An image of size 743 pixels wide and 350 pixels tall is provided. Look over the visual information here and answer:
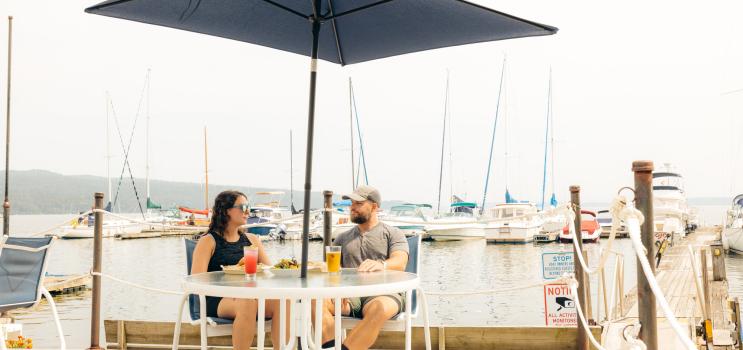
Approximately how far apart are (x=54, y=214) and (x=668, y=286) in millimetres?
153538

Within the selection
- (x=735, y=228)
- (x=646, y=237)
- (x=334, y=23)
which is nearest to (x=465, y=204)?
(x=735, y=228)

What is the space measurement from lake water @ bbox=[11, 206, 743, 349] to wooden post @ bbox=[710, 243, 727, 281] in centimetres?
194

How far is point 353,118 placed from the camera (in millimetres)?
36375

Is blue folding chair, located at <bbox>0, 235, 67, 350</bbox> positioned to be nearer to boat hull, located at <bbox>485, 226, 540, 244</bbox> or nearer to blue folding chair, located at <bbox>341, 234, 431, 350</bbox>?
blue folding chair, located at <bbox>341, 234, 431, 350</bbox>

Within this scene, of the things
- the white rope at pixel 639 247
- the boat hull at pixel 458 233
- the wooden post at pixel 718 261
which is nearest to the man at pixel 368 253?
the white rope at pixel 639 247

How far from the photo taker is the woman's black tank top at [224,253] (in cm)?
355

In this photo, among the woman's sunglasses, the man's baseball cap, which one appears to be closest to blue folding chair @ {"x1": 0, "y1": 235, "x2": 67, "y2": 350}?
the woman's sunglasses

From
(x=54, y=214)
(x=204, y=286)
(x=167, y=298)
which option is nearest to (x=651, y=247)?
(x=204, y=286)

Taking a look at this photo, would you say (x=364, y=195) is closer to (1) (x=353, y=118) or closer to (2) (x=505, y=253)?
(2) (x=505, y=253)

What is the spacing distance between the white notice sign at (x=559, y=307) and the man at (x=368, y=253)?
301 centimetres

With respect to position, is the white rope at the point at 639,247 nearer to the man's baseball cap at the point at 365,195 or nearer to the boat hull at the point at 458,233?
the man's baseball cap at the point at 365,195

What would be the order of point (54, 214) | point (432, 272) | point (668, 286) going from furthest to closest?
point (54, 214), point (432, 272), point (668, 286)

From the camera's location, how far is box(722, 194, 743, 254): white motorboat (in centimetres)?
2784

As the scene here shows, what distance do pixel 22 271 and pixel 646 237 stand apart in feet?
11.7
